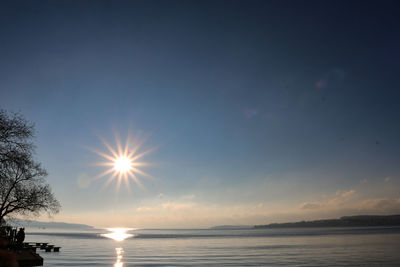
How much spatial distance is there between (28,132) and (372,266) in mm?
34925

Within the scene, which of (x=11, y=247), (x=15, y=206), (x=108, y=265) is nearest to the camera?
(x=11, y=247)

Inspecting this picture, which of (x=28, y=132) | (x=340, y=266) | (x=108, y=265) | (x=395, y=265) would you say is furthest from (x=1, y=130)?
(x=395, y=265)

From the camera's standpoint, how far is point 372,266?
98.2 feet

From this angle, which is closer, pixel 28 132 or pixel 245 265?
pixel 28 132

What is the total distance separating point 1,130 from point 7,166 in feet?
9.89

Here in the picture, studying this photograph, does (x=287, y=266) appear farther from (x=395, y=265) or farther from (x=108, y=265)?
(x=108, y=265)

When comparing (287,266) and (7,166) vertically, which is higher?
(7,166)

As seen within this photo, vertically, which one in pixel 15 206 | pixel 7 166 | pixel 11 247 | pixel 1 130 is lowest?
pixel 11 247

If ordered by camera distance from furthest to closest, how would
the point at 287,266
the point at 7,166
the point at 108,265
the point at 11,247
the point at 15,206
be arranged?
the point at 15,206 → the point at 108,265 → the point at 287,266 → the point at 11,247 → the point at 7,166

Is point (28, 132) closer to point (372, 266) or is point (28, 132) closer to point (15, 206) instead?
point (15, 206)

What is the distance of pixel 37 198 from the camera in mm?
37375

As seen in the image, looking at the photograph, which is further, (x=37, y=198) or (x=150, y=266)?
(x=37, y=198)

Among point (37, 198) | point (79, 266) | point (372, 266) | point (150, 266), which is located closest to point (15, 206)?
point (37, 198)

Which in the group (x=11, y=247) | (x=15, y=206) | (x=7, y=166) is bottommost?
(x=11, y=247)
